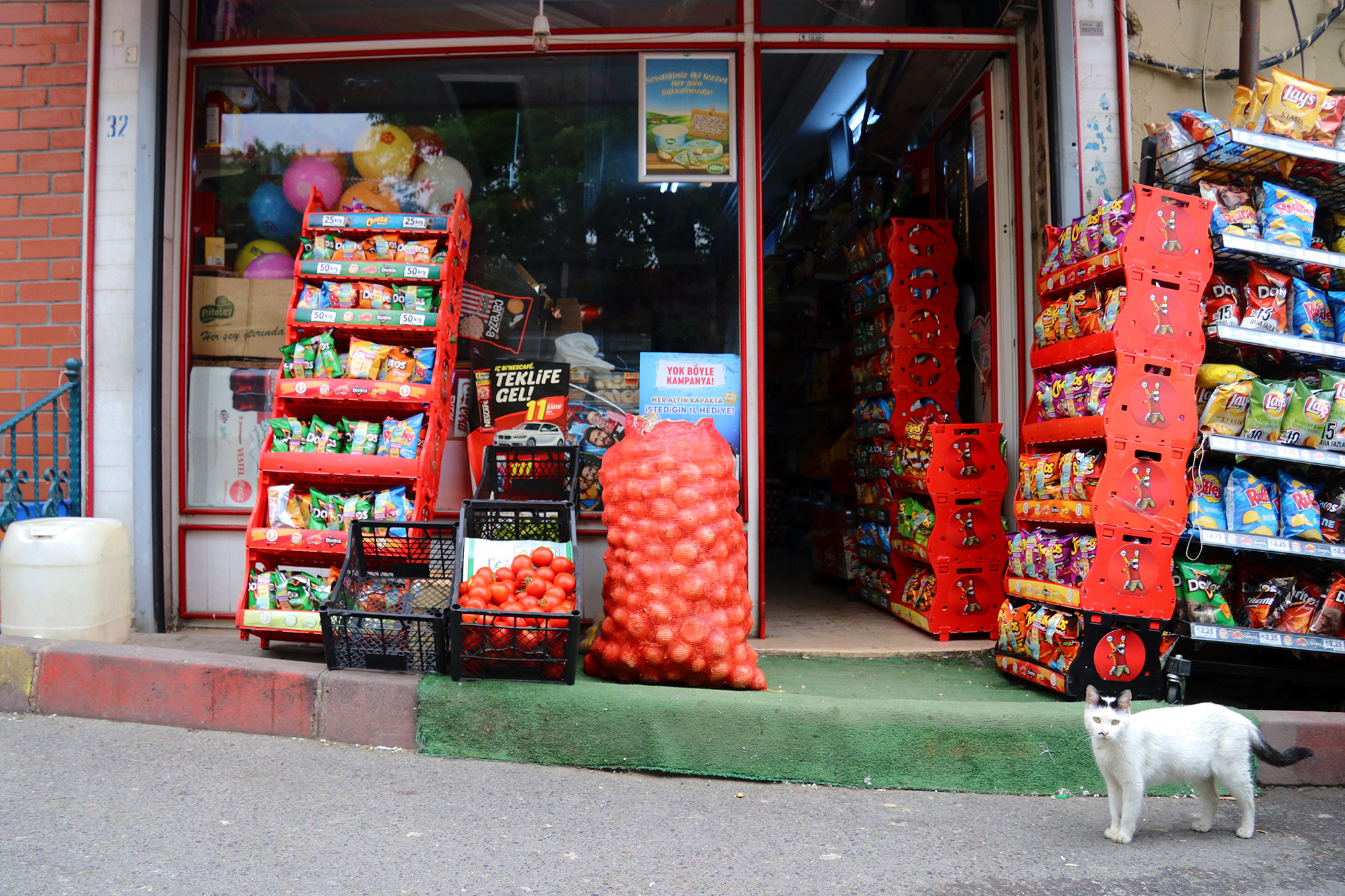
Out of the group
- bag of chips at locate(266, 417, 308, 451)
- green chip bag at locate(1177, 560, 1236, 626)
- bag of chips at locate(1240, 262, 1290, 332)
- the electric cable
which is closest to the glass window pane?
bag of chips at locate(266, 417, 308, 451)

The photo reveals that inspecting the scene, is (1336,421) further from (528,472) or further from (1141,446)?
(528,472)

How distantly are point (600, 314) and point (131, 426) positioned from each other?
2870 mm

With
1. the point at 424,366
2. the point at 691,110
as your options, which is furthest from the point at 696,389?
the point at 691,110

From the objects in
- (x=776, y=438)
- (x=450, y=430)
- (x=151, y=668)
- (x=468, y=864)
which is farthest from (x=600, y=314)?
(x=776, y=438)

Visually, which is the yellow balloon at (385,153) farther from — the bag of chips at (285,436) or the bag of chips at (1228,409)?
the bag of chips at (1228,409)

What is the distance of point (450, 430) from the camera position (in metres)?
5.62

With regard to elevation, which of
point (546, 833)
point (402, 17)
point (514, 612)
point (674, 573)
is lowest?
point (546, 833)

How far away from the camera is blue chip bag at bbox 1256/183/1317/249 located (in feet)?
14.4

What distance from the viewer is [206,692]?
13.7 ft

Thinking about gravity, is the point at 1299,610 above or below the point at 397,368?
below

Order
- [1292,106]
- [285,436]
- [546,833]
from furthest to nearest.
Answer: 1. [285,436]
2. [1292,106]
3. [546,833]

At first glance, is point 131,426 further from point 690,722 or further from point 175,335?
point 690,722

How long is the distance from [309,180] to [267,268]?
2.05 ft

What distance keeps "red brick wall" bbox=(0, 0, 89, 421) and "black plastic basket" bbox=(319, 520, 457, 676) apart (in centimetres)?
271
